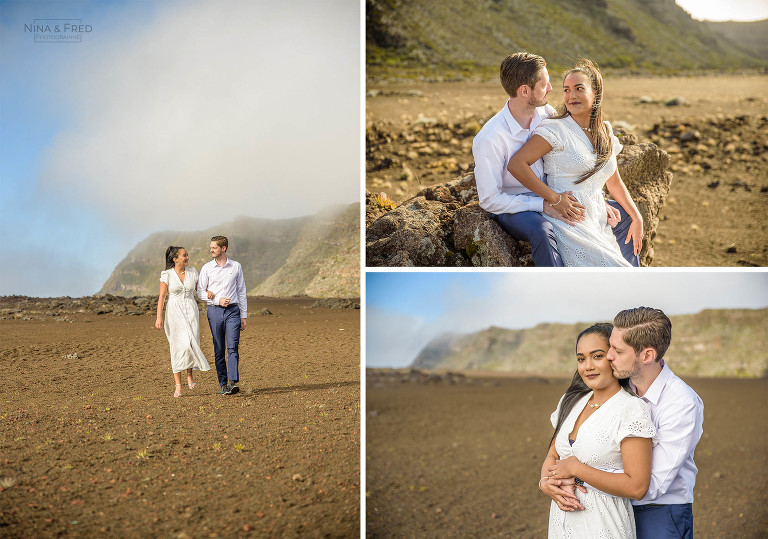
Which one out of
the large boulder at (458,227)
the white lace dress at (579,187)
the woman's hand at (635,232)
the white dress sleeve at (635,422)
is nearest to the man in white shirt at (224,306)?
the large boulder at (458,227)

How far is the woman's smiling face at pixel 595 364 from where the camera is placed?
2521 mm

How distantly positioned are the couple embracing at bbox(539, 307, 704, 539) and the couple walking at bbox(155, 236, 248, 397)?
7.68 feet

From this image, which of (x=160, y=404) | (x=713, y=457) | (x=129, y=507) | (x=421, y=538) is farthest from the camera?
(x=713, y=457)

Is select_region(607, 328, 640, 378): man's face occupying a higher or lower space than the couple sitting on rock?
lower

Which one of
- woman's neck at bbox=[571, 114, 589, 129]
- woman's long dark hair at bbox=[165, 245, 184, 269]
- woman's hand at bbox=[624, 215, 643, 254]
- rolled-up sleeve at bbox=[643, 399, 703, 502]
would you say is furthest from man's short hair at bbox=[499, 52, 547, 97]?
woman's long dark hair at bbox=[165, 245, 184, 269]

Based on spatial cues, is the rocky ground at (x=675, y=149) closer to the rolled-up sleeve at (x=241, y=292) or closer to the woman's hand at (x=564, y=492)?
the rolled-up sleeve at (x=241, y=292)

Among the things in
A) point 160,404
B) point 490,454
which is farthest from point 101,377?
point 490,454

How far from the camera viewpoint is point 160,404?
4.27 meters

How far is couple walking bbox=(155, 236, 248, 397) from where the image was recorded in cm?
418

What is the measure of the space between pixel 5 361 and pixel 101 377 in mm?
631

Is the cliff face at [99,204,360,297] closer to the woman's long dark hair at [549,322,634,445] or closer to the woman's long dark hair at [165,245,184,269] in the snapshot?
the woman's long dark hair at [165,245,184,269]

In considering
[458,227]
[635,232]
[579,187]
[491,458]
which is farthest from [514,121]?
[491,458]

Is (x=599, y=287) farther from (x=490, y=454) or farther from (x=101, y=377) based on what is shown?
(x=101, y=377)

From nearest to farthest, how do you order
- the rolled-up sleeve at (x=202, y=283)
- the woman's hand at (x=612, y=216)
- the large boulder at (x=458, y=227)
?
the woman's hand at (x=612, y=216)
the large boulder at (x=458, y=227)
the rolled-up sleeve at (x=202, y=283)
